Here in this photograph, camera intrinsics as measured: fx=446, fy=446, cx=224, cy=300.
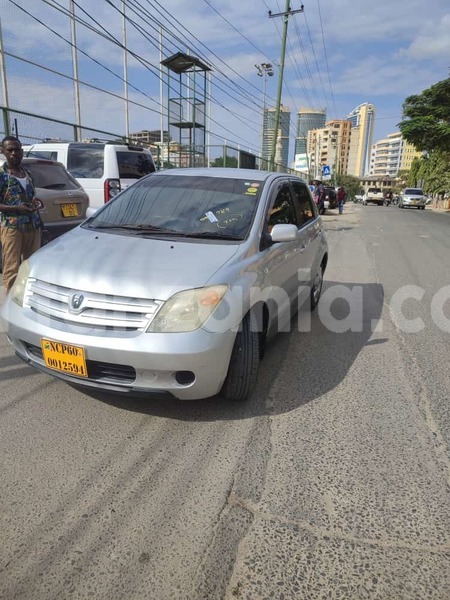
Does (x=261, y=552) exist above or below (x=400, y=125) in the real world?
below

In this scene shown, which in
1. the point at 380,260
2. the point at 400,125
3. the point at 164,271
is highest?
the point at 400,125

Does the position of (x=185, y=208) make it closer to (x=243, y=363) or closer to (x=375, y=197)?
(x=243, y=363)

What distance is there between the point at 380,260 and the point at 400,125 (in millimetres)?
32140

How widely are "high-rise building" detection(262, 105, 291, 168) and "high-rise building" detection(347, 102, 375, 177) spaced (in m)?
103

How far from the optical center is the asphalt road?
189 cm

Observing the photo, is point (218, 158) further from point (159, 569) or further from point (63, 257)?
point (159, 569)

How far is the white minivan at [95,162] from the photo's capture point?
30.5 feet

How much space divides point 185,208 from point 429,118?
123 feet

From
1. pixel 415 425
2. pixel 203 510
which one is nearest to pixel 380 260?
pixel 415 425

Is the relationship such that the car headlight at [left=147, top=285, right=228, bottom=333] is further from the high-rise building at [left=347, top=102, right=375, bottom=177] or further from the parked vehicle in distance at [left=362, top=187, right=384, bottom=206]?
the high-rise building at [left=347, top=102, right=375, bottom=177]

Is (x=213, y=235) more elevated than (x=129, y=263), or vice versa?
(x=213, y=235)

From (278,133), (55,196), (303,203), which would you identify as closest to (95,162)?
(55,196)

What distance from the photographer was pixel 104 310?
2748 millimetres

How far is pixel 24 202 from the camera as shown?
4.93 metres
